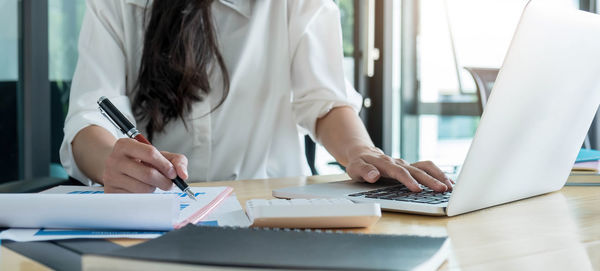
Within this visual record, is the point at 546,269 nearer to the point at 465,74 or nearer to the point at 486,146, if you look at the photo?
the point at 486,146

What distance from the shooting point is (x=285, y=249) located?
0.42m

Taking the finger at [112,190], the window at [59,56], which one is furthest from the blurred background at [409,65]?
the finger at [112,190]

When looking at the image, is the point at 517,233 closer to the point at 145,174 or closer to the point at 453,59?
the point at 145,174

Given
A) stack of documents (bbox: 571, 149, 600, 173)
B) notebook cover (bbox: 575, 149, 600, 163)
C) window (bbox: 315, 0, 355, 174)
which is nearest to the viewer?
stack of documents (bbox: 571, 149, 600, 173)

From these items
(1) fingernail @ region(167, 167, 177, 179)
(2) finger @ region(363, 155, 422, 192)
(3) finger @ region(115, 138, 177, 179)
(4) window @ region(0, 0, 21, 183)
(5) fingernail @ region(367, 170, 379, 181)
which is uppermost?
(3) finger @ region(115, 138, 177, 179)

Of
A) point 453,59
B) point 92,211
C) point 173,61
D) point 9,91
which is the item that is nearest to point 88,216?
point 92,211

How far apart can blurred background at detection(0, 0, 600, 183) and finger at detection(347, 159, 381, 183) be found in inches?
91.6

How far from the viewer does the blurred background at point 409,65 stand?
2918 millimetres

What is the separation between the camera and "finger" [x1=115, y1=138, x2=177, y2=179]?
736 millimetres

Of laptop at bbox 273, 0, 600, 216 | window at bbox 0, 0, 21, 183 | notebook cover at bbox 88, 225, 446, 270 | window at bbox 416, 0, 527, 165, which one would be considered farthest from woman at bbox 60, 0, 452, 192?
window at bbox 416, 0, 527, 165

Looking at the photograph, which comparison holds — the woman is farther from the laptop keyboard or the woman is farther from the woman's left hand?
the laptop keyboard

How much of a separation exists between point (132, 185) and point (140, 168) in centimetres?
3

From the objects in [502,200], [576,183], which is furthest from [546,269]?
[576,183]

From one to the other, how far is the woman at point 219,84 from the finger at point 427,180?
0.25m
